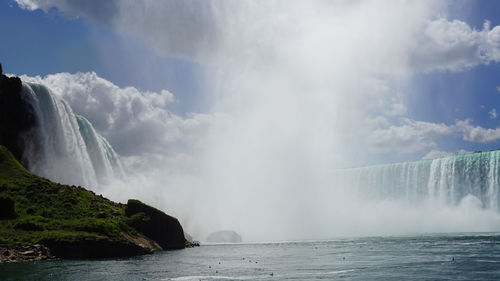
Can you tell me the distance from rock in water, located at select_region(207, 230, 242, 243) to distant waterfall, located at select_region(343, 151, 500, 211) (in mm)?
43554

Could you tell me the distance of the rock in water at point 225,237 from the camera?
86.6 metres

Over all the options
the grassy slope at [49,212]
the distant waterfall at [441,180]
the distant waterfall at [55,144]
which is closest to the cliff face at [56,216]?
the grassy slope at [49,212]

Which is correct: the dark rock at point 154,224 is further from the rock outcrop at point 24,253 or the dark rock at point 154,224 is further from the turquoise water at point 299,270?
the turquoise water at point 299,270

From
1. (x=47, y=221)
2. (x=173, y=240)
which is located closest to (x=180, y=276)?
(x=47, y=221)

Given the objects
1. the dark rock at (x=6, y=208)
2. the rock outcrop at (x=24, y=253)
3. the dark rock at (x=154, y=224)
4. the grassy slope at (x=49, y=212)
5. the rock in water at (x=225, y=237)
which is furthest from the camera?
the rock in water at (x=225, y=237)

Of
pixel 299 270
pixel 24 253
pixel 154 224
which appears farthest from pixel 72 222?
pixel 299 270

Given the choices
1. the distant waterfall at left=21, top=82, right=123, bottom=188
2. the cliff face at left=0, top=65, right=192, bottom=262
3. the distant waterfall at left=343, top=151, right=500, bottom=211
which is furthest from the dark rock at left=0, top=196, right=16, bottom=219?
the distant waterfall at left=343, top=151, right=500, bottom=211

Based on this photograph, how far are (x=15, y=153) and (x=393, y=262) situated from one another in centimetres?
6450

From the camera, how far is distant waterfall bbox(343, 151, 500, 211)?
281 feet

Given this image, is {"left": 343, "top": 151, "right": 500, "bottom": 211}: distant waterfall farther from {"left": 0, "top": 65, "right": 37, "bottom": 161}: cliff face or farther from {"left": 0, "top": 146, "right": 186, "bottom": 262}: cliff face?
{"left": 0, "top": 65, "right": 37, "bottom": 161}: cliff face

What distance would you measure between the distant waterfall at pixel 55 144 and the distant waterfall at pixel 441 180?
7078 centimetres

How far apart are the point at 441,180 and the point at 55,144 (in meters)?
78.4

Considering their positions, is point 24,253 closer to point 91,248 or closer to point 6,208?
point 91,248

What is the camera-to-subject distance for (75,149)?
76.4 metres
